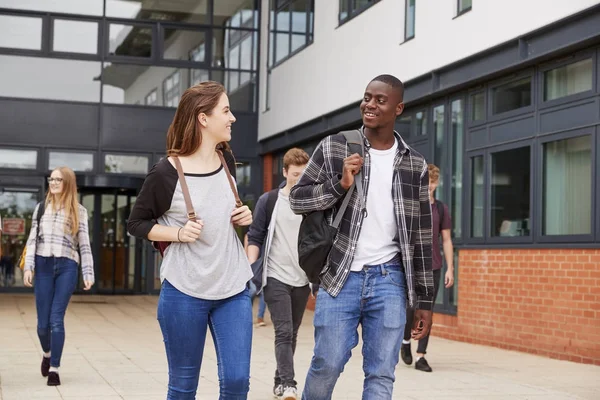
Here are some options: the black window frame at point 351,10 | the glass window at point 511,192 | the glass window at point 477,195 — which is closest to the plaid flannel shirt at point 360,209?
the glass window at point 511,192

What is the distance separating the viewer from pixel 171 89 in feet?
72.4

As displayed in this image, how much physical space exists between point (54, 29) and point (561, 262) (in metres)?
13.8

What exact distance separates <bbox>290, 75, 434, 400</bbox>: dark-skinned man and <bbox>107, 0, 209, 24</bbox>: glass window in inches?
708

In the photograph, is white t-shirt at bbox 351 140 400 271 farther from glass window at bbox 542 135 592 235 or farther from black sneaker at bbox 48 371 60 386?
glass window at bbox 542 135 592 235

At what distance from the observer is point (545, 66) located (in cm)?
1158

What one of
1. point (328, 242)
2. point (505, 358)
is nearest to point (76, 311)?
point (505, 358)

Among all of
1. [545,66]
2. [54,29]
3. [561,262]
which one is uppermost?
[54,29]

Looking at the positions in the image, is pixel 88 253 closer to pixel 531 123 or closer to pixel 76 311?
pixel 531 123

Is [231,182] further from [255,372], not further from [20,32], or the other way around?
Answer: [20,32]

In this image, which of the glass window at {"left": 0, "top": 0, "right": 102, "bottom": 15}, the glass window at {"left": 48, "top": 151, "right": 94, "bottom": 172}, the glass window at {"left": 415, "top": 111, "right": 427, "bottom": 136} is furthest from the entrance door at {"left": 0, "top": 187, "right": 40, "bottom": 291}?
the glass window at {"left": 415, "top": 111, "right": 427, "bottom": 136}

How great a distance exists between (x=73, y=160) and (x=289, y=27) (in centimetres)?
534

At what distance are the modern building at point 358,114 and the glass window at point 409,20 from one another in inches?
1.2

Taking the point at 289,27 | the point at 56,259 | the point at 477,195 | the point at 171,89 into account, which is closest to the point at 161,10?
the point at 171,89

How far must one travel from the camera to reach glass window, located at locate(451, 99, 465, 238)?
13.6 meters
